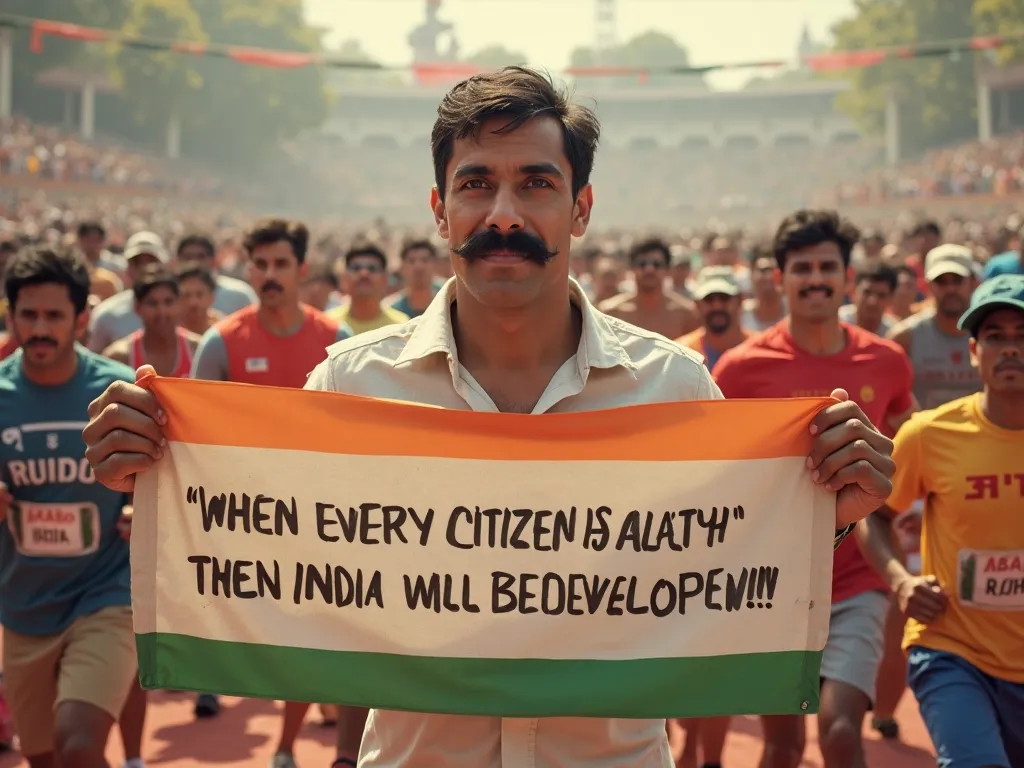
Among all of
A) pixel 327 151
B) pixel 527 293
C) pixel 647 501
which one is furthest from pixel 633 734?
pixel 327 151

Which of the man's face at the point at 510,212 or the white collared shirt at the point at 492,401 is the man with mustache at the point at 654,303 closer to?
the white collared shirt at the point at 492,401

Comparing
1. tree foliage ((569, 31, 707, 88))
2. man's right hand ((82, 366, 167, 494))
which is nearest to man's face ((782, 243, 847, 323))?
man's right hand ((82, 366, 167, 494))

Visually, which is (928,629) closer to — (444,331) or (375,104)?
(444,331)

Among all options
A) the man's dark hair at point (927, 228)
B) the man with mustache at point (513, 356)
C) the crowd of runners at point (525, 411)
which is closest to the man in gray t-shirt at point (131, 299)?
the crowd of runners at point (525, 411)

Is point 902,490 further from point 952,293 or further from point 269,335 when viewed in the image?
point 952,293

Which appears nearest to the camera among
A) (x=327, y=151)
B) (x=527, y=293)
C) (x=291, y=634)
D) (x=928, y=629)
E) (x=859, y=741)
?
(x=527, y=293)

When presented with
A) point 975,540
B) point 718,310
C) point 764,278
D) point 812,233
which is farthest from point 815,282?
point 764,278
